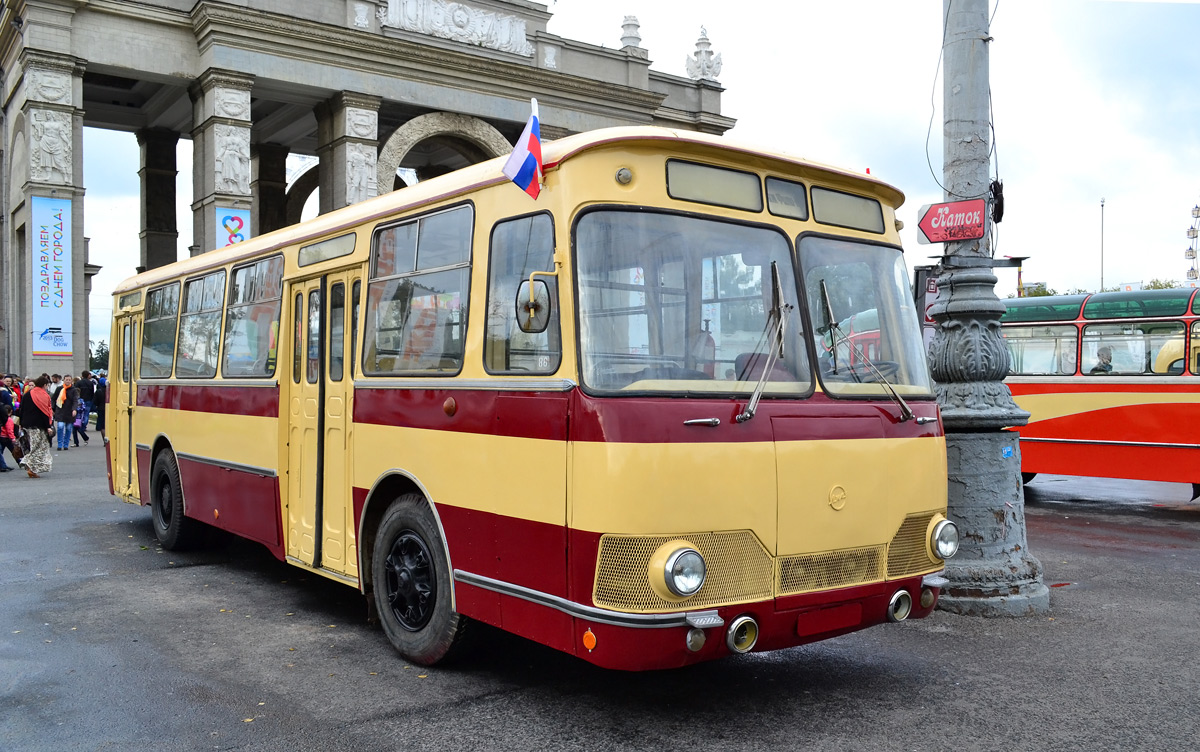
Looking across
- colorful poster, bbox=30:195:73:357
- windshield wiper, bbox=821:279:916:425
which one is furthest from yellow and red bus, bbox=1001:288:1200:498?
colorful poster, bbox=30:195:73:357

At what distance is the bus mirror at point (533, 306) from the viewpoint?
482 centimetres

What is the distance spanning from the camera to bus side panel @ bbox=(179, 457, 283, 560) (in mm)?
7828

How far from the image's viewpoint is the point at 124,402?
38.8ft

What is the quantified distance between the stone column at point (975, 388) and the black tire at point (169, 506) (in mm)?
6871

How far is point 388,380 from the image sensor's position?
20.7 ft

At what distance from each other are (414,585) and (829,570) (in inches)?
96.6

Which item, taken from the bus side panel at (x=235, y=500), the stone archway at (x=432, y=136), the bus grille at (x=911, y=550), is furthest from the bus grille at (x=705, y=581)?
the stone archway at (x=432, y=136)

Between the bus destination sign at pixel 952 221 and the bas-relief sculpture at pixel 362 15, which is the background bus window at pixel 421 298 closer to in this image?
the bus destination sign at pixel 952 221

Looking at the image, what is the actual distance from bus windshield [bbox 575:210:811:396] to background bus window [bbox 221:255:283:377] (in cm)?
392

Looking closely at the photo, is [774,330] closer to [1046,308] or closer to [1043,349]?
[1043,349]

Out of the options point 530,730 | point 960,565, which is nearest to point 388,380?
point 530,730

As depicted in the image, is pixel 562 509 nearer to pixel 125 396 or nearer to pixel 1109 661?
pixel 1109 661

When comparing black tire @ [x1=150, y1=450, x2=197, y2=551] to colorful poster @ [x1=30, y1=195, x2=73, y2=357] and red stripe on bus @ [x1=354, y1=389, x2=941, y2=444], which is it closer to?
red stripe on bus @ [x1=354, y1=389, x2=941, y2=444]

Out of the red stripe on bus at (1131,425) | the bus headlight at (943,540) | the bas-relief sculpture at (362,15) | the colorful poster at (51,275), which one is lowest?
the bus headlight at (943,540)
